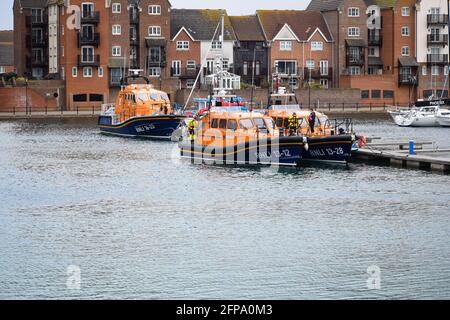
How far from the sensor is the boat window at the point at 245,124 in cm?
5581

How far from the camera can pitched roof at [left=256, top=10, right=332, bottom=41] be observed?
123750 millimetres

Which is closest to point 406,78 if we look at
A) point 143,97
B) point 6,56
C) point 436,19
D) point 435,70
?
point 435,70

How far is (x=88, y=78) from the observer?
114 m

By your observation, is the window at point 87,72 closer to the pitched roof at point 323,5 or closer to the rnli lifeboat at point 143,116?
the pitched roof at point 323,5

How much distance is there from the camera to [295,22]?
125 m

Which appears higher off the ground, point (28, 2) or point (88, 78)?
point (28, 2)

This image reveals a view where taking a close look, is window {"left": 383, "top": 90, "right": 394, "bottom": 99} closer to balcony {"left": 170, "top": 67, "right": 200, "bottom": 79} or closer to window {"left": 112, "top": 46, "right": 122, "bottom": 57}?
balcony {"left": 170, "top": 67, "right": 200, "bottom": 79}

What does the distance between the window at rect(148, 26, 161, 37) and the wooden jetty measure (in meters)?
56.0

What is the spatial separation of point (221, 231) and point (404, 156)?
19663mm

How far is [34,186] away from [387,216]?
16.9 meters

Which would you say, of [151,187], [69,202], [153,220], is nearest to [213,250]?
[153,220]

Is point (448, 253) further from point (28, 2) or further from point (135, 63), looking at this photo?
point (28, 2)

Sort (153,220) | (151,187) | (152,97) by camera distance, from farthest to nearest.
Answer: (152,97) < (151,187) < (153,220)

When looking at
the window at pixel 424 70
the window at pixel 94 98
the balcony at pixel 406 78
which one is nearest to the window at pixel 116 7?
the window at pixel 94 98
